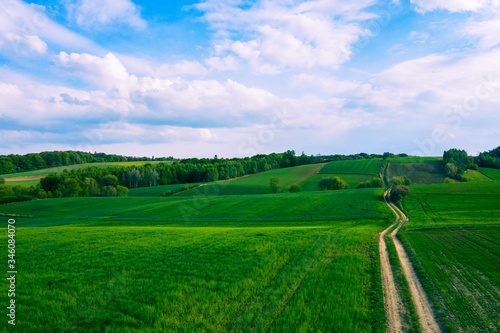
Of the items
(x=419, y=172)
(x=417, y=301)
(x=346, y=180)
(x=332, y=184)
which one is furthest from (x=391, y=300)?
(x=419, y=172)

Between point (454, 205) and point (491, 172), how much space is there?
71.1 metres

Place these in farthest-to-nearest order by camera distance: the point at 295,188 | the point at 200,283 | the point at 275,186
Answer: the point at 275,186
the point at 295,188
the point at 200,283

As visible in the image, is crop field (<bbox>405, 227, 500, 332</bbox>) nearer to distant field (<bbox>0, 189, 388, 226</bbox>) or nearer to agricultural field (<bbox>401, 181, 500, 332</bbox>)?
agricultural field (<bbox>401, 181, 500, 332</bbox>)

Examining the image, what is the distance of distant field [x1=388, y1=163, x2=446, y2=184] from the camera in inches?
3214

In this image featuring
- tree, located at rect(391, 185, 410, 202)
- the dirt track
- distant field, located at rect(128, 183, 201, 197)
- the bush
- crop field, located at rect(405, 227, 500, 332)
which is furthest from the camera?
distant field, located at rect(128, 183, 201, 197)

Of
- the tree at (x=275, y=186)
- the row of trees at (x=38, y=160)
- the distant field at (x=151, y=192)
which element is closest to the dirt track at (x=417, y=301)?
the tree at (x=275, y=186)

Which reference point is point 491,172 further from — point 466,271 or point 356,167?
point 466,271

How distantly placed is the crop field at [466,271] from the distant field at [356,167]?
3013 inches

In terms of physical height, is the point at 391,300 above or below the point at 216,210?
above

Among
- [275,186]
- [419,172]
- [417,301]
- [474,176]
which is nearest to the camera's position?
[417,301]

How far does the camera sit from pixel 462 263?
14.5 metres

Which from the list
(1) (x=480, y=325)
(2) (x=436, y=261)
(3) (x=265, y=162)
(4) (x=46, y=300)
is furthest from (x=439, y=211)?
(3) (x=265, y=162)

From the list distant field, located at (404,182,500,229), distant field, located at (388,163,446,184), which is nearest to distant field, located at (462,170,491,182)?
distant field, located at (388,163,446,184)

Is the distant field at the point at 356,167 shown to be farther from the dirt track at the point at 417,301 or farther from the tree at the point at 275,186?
the dirt track at the point at 417,301
